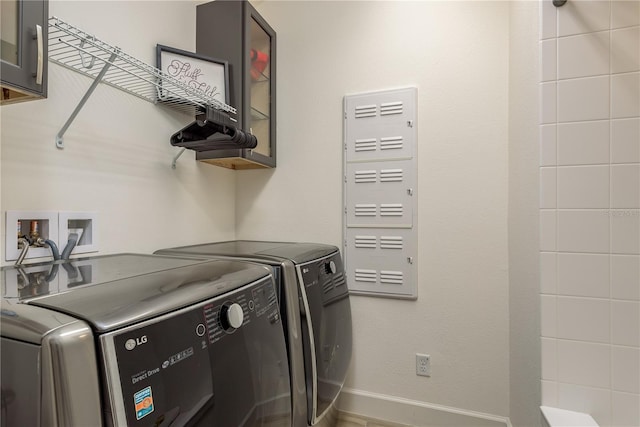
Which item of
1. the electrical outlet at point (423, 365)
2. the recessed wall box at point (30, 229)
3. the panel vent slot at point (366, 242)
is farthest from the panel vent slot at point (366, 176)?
the recessed wall box at point (30, 229)

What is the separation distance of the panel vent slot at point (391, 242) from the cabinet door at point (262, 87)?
84 cm

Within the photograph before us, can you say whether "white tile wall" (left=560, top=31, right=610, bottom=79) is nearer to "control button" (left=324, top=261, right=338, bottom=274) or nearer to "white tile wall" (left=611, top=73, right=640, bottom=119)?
"white tile wall" (left=611, top=73, right=640, bottom=119)

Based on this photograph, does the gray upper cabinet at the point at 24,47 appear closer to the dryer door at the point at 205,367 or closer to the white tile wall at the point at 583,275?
the dryer door at the point at 205,367

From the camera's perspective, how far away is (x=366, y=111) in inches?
72.7

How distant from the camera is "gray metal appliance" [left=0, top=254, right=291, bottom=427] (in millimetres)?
495

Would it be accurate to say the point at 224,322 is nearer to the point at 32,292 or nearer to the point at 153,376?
the point at 153,376

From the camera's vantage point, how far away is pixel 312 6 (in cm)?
201

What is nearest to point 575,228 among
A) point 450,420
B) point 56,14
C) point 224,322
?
point 224,322

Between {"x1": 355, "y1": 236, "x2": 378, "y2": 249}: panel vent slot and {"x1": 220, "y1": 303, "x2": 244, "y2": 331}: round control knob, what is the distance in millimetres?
1117

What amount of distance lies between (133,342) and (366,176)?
148cm

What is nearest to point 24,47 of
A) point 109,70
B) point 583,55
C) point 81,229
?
point 109,70

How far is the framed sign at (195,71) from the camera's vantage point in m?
1.45

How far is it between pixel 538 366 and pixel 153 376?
119cm

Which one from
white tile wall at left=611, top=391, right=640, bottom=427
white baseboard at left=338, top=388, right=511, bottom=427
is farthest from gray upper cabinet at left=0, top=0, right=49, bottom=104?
white baseboard at left=338, top=388, right=511, bottom=427
